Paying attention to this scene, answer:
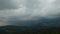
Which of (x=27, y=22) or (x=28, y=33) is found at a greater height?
(x=27, y=22)

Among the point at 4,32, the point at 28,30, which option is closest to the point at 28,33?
the point at 28,30

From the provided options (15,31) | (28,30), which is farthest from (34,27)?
(15,31)

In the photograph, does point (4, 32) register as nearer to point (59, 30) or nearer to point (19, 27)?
point (19, 27)

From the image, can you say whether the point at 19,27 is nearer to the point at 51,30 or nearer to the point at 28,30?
the point at 28,30

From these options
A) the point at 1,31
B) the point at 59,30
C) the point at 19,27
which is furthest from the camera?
the point at 19,27

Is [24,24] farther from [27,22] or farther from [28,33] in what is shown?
[28,33]

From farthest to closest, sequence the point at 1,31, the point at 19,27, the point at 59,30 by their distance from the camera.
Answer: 1. the point at 19,27
2. the point at 1,31
3. the point at 59,30

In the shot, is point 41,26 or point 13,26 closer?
point 41,26

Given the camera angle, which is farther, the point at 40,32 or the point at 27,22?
the point at 27,22
